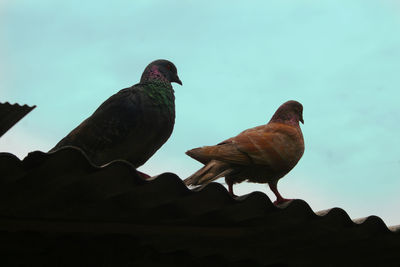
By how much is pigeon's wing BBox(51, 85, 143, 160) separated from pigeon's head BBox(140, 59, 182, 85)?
2.20 feet

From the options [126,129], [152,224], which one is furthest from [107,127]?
[152,224]

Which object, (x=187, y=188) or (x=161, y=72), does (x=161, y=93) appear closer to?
(x=161, y=72)

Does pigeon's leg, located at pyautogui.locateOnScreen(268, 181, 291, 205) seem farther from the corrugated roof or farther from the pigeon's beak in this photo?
the corrugated roof

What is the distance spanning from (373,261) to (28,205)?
2.39 m

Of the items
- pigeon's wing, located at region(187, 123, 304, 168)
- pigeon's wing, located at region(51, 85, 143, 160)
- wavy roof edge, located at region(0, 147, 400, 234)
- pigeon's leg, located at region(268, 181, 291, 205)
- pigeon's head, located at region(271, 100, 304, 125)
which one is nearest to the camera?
wavy roof edge, located at region(0, 147, 400, 234)

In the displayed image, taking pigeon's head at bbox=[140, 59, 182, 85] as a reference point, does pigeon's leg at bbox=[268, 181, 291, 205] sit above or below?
below

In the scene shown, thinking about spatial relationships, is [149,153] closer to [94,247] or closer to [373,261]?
[94,247]

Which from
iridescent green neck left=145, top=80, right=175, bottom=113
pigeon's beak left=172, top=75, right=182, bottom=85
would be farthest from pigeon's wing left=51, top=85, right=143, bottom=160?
pigeon's beak left=172, top=75, right=182, bottom=85

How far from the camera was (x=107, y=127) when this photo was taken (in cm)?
429

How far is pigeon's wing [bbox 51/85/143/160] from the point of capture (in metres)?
4.24

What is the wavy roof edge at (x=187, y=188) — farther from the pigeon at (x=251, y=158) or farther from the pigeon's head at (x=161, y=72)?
the pigeon's head at (x=161, y=72)

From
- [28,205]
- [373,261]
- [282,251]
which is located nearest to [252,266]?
[282,251]

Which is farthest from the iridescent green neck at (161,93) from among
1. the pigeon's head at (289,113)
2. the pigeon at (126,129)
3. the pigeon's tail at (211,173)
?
the pigeon's head at (289,113)

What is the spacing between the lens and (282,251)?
344cm
